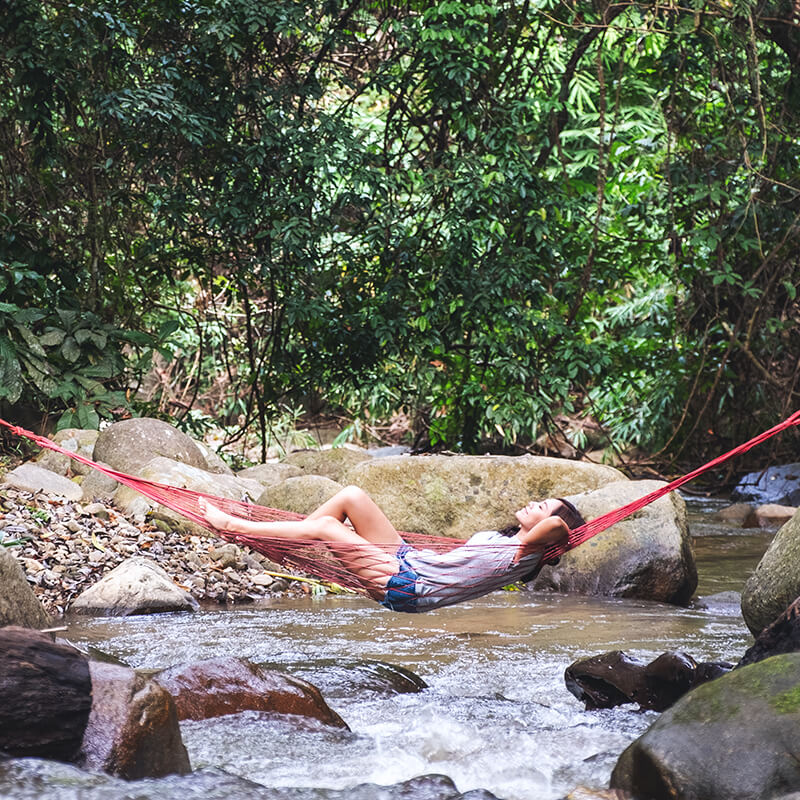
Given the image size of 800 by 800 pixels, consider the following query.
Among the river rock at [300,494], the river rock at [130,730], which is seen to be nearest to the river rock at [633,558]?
the river rock at [300,494]

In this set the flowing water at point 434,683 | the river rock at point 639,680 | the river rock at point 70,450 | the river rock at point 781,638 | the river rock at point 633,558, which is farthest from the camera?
the river rock at point 70,450

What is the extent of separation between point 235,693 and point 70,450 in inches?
147

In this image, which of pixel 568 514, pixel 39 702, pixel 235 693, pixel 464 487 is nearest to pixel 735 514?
pixel 464 487

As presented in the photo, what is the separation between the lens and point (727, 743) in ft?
7.34

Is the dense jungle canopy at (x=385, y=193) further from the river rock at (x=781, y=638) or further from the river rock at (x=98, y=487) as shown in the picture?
the river rock at (x=781, y=638)

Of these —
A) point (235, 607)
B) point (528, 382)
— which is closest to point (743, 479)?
point (528, 382)

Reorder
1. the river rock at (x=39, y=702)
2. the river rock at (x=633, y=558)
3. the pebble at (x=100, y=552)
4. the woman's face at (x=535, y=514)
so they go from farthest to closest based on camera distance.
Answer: the river rock at (x=633, y=558) < the pebble at (x=100, y=552) < the woman's face at (x=535, y=514) < the river rock at (x=39, y=702)

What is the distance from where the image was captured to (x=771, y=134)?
6.87 metres

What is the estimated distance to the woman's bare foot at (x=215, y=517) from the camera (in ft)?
10.6

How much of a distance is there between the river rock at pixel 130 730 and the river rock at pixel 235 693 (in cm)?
48

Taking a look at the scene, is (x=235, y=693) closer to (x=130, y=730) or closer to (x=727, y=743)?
(x=130, y=730)

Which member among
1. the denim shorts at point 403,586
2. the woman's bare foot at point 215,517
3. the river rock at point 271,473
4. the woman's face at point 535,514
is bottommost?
the denim shorts at point 403,586

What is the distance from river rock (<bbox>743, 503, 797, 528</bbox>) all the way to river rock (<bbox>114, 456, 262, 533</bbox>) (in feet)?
11.3

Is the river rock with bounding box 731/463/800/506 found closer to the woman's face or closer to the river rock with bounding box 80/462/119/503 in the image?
the river rock with bounding box 80/462/119/503
